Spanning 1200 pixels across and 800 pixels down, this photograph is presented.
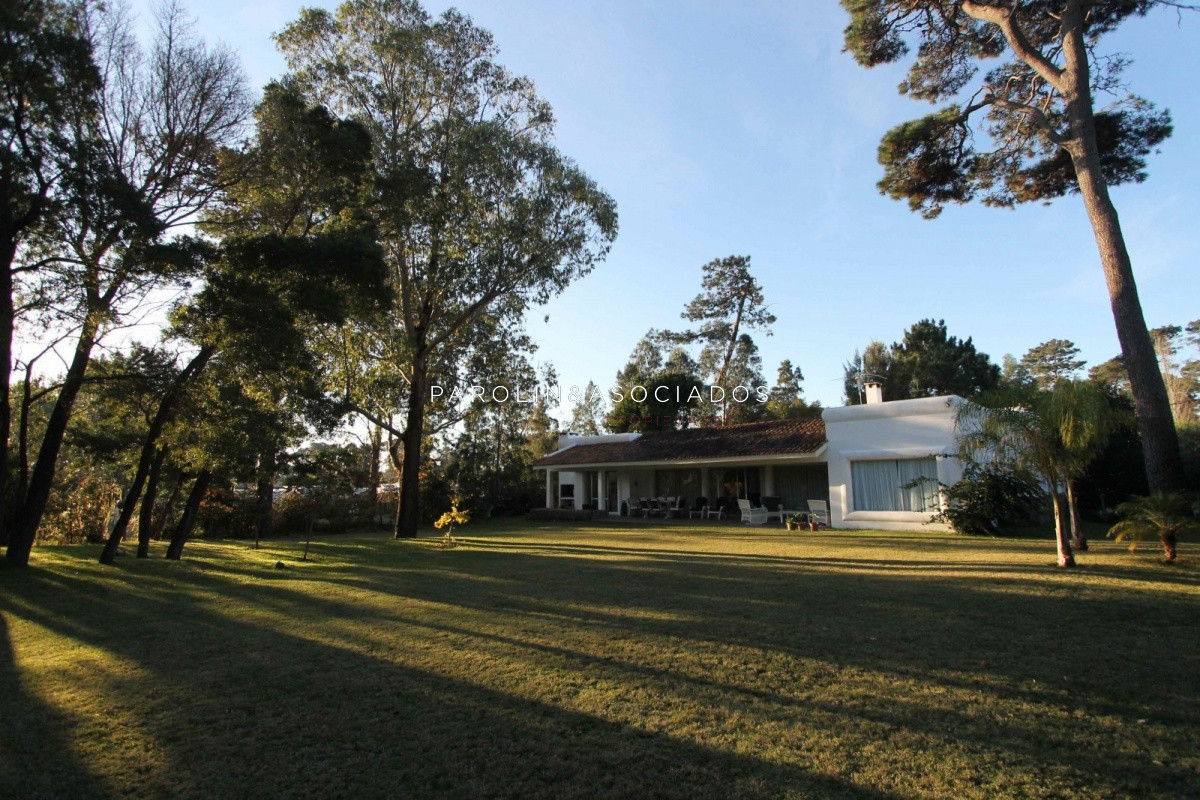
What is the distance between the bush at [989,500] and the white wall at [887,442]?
101cm

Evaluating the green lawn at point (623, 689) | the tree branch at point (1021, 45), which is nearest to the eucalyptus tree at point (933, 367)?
the tree branch at point (1021, 45)

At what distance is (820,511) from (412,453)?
464 inches

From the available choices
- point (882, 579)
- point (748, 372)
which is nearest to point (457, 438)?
point (748, 372)

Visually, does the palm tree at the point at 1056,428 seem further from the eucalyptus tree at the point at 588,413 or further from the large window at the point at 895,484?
the eucalyptus tree at the point at 588,413

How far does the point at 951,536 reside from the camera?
50.9 ft

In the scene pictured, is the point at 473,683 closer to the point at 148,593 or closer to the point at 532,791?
the point at 532,791

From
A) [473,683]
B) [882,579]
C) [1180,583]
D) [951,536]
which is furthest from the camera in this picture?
[951,536]

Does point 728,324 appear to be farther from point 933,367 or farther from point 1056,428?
point 1056,428

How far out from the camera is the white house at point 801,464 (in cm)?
1747

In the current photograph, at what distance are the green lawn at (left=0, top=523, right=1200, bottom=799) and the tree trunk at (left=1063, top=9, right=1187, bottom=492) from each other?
9.49 ft

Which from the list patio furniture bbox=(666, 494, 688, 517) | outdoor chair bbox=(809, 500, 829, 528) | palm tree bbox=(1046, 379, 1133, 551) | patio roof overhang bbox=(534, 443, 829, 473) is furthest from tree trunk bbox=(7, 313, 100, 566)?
patio furniture bbox=(666, 494, 688, 517)

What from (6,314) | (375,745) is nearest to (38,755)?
(375,745)

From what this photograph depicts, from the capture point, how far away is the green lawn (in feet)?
10.8

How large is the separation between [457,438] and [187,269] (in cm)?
2123
